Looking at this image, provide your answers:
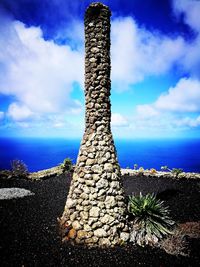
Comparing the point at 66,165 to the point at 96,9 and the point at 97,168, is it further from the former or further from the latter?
the point at 96,9

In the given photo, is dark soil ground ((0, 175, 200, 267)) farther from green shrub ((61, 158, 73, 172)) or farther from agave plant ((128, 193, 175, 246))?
green shrub ((61, 158, 73, 172))

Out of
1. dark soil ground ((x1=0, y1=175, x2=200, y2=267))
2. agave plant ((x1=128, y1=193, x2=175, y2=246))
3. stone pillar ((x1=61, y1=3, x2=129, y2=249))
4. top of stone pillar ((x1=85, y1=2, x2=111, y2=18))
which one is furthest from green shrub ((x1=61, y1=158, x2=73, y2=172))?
top of stone pillar ((x1=85, y1=2, x2=111, y2=18))

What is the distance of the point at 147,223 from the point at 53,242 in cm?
261

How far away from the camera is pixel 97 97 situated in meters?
6.77

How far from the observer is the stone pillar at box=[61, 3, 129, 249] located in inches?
247

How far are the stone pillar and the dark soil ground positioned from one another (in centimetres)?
43

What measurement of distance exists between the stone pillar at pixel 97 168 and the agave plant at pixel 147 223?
392 mm

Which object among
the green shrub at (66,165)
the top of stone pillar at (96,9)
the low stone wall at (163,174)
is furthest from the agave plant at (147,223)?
the green shrub at (66,165)

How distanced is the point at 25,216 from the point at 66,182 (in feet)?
17.0

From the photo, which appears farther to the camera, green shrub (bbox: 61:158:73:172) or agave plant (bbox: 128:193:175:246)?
green shrub (bbox: 61:158:73:172)

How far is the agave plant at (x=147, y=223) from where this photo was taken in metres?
6.40

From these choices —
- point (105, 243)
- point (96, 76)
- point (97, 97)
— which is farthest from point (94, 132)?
point (105, 243)

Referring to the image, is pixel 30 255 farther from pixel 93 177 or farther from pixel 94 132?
pixel 94 132

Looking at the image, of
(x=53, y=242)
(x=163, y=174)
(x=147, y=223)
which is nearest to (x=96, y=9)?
(x=147, y=223)
